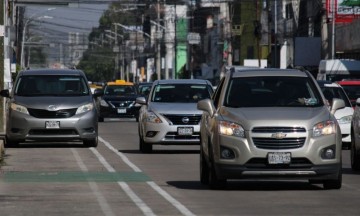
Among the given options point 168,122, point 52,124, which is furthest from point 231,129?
point 52,124

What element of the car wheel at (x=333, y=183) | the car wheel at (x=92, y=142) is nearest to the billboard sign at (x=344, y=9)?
the car wheel at (x=92, y=142)

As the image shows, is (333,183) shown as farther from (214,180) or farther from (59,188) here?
(59,188)

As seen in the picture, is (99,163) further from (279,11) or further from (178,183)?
(279,11)

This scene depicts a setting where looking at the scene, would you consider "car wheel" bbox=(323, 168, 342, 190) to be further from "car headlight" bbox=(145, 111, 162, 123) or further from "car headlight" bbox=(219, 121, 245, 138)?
"car headlight" bbox=(145, 111, 162, 123)

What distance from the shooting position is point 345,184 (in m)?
19.7

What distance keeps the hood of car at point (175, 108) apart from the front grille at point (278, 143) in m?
10.6

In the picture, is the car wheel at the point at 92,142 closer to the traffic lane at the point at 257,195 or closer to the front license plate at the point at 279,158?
the traffic lane at the point at 257,195

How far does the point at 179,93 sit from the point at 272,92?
434 inches

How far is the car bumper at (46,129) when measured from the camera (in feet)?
100.0

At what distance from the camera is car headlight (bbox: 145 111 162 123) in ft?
93.8

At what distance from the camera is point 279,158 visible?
58.2 feet

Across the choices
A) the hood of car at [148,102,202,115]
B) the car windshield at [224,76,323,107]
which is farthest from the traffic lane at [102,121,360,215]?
the hood of car at [148,102,202,115]

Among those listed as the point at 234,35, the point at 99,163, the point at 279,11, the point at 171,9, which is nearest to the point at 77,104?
the point at 99,163

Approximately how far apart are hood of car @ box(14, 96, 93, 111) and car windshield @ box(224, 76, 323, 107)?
38.9 ft
